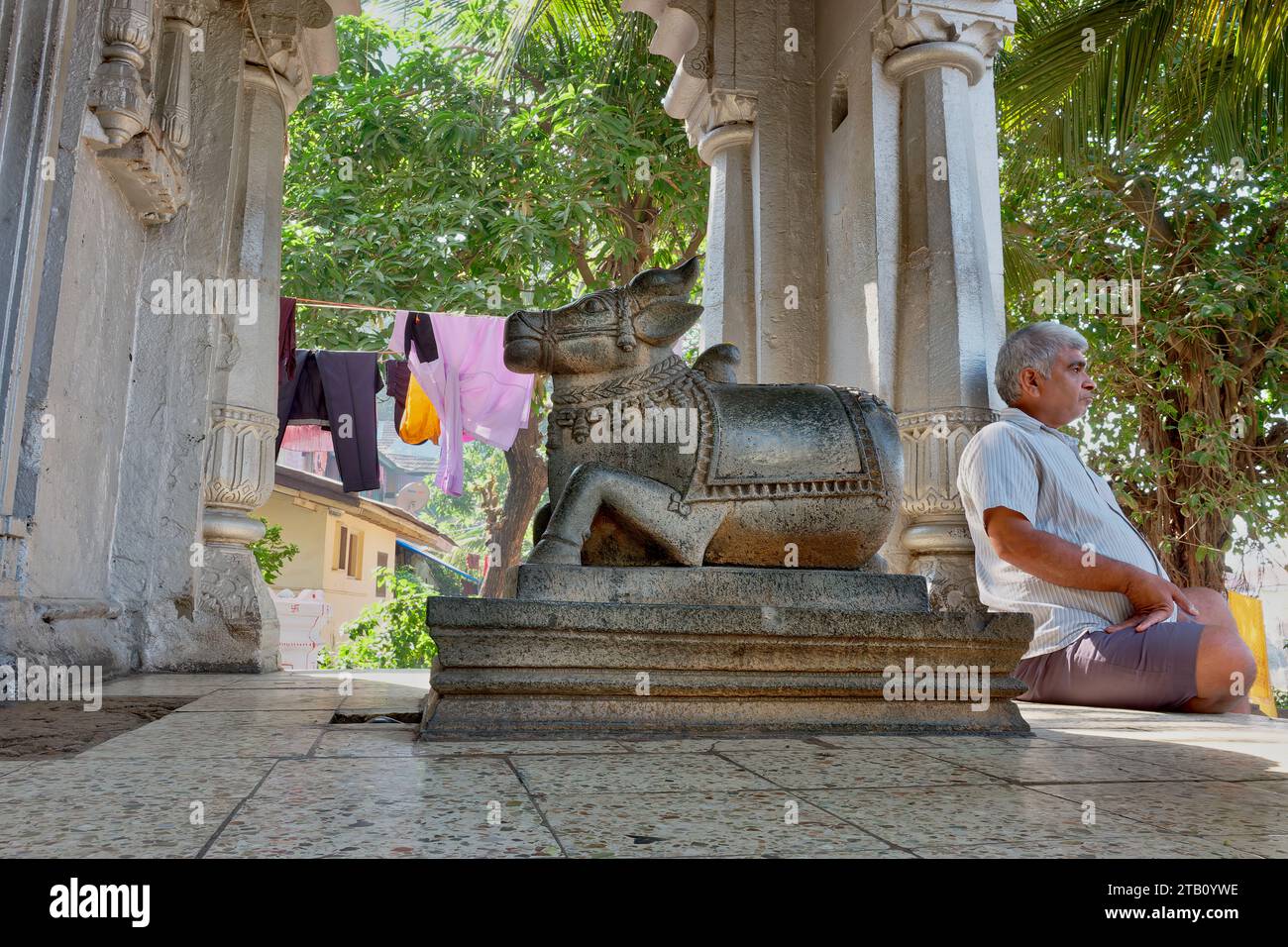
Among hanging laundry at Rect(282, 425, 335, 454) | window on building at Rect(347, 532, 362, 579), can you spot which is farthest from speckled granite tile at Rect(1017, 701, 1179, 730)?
window on building at Rect(347, 532, 362, 579)

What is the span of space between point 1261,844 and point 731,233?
15.4 ft

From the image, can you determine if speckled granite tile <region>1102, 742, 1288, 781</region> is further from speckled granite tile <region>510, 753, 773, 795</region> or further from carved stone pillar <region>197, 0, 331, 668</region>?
carved stone pillar <region>197, 0, 331, 668</region>

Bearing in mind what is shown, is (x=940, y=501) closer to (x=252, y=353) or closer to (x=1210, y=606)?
(x=1210, y=606)

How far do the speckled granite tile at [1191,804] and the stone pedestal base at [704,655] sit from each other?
797mm

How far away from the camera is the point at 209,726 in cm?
247

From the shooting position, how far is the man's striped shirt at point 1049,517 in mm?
3303

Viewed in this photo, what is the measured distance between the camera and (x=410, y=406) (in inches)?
343

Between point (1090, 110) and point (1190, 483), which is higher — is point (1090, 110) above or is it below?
above

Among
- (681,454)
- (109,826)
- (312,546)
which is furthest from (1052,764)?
(312,546)

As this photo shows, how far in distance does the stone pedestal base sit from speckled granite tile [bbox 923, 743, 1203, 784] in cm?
31

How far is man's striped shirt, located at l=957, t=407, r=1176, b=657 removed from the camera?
3.30 meters
